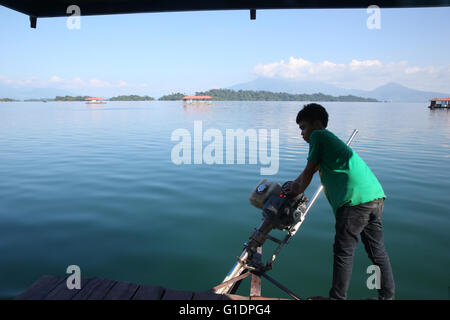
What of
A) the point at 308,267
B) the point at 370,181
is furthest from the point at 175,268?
the point at 370,181

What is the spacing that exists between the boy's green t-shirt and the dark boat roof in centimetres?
207

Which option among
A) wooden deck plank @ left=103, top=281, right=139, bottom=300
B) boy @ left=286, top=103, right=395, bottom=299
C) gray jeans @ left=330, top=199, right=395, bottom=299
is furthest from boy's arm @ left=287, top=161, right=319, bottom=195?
wooden deck plank @ left=103, top=281, right=139, bottom=300

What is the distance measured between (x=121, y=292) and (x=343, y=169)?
2340 millimetres

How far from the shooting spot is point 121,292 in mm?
2754

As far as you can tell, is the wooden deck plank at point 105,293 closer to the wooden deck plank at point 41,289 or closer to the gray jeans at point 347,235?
the wooden deck plank at point 41,289

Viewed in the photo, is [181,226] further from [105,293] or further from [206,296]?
[206,296]

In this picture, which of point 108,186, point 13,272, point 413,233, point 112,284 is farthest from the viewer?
point 108,186

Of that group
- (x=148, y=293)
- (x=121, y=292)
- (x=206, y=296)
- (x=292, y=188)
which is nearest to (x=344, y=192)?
(x=292, y=188)

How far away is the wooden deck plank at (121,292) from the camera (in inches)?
105

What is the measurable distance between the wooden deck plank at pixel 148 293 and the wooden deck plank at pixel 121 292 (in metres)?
0.05

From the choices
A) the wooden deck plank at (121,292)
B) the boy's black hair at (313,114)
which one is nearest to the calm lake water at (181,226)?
the wooden deck plank at (121,292)

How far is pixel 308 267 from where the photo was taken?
4.51m
